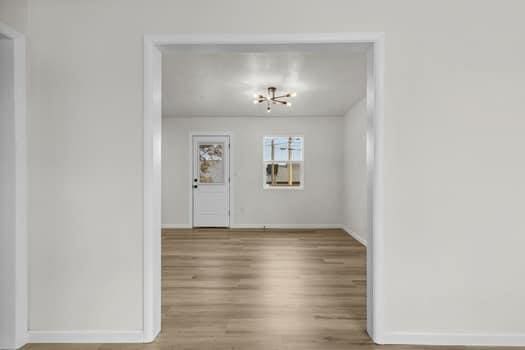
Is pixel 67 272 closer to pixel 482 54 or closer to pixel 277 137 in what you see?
pixel 482 54

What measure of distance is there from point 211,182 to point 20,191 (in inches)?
215

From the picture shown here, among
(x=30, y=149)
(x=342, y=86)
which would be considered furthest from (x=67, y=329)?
(x=342, y=86)

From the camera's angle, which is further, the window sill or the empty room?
the window sill

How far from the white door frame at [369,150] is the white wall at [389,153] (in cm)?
6

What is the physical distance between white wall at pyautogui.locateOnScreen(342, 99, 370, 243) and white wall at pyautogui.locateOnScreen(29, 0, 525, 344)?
11.2ft

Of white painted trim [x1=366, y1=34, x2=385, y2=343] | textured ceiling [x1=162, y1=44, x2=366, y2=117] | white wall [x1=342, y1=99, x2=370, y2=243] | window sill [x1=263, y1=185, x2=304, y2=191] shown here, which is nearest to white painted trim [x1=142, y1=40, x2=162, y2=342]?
textured ceiling [x1=162, y1=44, x2=366, y2=117]

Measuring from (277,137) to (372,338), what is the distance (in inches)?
226

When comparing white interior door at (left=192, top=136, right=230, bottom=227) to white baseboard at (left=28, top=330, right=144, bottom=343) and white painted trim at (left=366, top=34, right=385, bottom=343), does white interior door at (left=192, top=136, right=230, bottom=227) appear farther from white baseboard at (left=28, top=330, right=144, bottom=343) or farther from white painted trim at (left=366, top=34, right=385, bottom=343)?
white painted trim at (left=366, top=34, right=385, bottom=343)

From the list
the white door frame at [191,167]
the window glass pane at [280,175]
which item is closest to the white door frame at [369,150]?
the white door frame at [191,167]

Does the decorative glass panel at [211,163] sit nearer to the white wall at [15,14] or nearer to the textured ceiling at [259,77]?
the textured ceiling at [259,77]

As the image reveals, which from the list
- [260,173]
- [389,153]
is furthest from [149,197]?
[260,173]

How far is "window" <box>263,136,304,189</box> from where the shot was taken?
25.7 feet

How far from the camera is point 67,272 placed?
8.13 feet

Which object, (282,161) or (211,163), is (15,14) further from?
(282,161)
